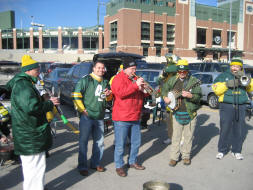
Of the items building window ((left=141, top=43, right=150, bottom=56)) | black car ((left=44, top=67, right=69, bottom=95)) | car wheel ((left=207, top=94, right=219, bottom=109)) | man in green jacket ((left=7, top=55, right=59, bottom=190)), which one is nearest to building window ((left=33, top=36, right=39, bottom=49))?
building window ((left=141, top=43, right=150, bottom=56))

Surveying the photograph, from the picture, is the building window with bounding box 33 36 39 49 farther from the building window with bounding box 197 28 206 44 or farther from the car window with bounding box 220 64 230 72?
the car window with bounding box 220 64 230 72

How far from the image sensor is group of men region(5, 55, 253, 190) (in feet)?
11.0

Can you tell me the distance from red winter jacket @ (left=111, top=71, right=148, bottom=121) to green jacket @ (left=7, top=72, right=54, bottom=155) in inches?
51.5

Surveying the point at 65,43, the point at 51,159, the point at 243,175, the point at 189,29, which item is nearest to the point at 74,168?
the point at 51,159

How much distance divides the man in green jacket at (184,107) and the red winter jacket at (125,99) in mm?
808

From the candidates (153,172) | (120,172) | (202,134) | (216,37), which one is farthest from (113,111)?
(216,37)

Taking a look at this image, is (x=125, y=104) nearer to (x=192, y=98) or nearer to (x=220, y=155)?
(x=192, y=98)

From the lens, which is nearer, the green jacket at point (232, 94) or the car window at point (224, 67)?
the green jacket at point (232, 94)

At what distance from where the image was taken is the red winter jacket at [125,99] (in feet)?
14.4

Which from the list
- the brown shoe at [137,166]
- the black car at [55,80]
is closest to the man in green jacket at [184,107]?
the brown shoe at [137,166]

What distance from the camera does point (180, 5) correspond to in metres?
61.2

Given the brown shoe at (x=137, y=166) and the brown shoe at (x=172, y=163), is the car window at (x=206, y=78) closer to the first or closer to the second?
the brown shoe at (x=172, y=163)

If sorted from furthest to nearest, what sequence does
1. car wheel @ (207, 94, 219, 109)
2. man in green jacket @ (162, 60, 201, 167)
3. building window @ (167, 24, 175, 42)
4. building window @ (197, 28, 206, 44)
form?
building window @ (197, 28, 206, 44) → building window @ (167, 24, 175, 42) → car wheel @ (207, 94, 219, 109) → man in green jacket @ (162, 60, 201, 167)

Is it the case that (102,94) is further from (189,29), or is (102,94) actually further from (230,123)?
(189,29)
